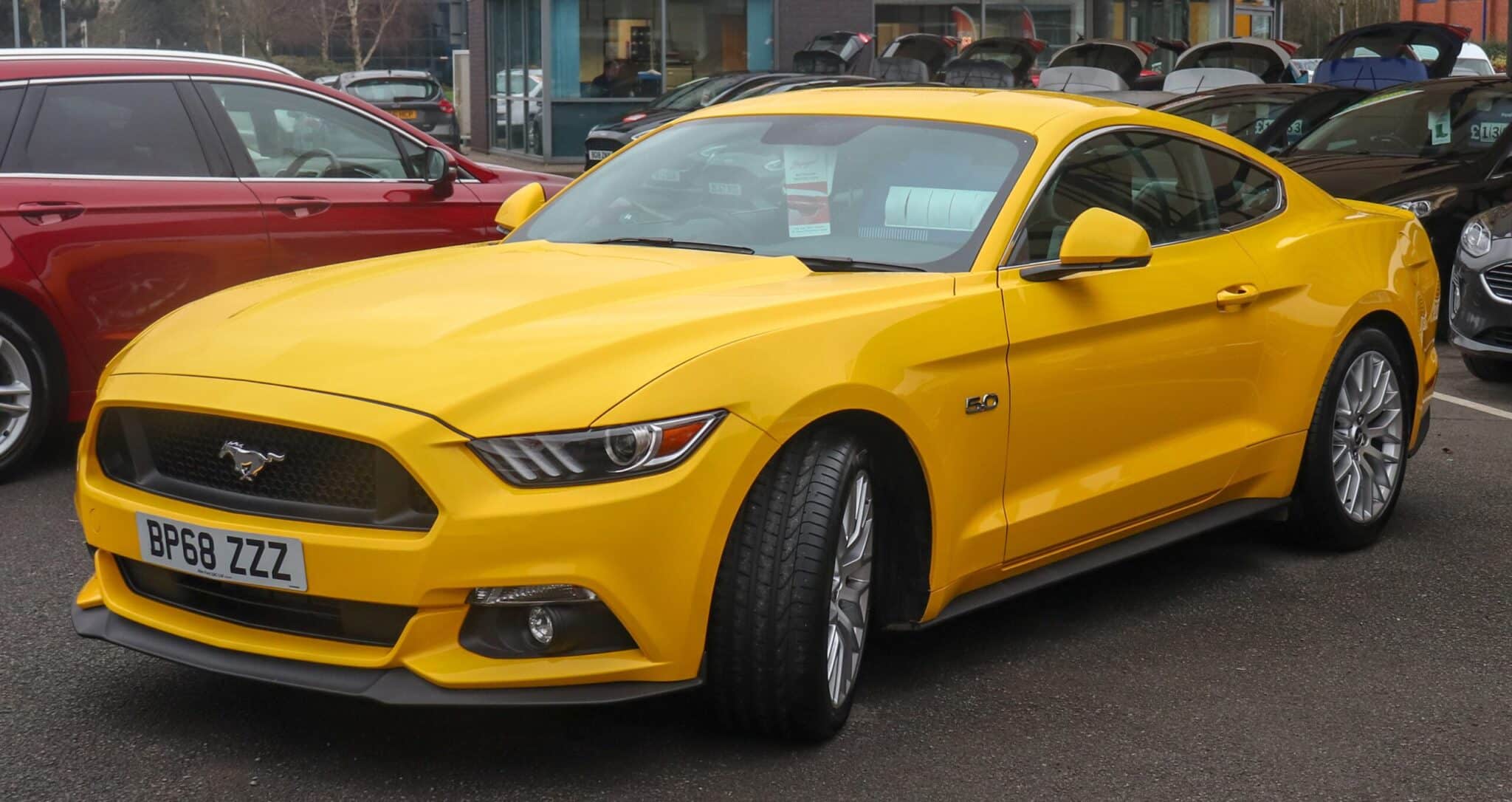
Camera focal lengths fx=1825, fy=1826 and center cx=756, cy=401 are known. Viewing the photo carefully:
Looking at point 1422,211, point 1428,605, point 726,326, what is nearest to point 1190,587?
point 1428,605

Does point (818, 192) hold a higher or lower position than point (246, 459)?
higher

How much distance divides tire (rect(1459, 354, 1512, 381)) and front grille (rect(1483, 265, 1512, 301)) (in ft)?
2.76

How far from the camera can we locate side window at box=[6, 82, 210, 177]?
22.8ft

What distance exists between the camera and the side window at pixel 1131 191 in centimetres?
472

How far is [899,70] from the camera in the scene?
23.5m

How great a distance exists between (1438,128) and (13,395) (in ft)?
29.6

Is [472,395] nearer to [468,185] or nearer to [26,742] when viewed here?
[26,742]

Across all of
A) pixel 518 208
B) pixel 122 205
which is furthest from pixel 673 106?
pixel 518 208

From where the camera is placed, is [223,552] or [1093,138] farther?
[1093,138]

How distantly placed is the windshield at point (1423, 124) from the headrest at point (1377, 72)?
336cm

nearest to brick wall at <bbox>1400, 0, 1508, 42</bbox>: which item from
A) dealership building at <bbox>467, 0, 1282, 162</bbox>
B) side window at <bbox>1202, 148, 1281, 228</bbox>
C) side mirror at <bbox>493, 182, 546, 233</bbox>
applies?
dealership building at <bbox>467, 0, 1282, 162</bbox>

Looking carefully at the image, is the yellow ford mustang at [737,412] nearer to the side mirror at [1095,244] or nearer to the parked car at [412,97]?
the side mirror at [1095,244]

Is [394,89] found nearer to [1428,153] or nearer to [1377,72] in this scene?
[1377,72]

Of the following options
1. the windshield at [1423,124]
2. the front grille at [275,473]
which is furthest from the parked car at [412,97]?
the front grille at [275,473]
